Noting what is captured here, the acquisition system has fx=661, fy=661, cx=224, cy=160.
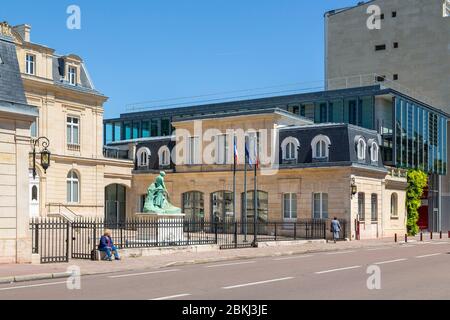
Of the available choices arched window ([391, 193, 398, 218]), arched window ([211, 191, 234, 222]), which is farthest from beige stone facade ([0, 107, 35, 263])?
arched window ([391, 193, 398, 218])

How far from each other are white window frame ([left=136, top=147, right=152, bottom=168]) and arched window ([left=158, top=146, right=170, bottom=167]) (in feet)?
4.17

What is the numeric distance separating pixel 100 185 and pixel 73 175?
2403mm

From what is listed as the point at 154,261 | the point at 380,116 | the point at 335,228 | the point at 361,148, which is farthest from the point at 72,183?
the point at 154,261

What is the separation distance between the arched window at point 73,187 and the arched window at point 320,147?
56.2 feet

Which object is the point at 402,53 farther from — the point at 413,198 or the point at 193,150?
the point at 193,150

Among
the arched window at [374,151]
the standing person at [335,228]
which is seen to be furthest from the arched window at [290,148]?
the standing person at [335,228]

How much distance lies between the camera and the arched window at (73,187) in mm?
46625

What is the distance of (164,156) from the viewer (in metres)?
49.1

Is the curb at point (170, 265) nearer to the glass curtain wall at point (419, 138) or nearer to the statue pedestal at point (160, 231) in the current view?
the statue pedestal at point (160, 231)

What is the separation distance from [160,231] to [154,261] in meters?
5.61

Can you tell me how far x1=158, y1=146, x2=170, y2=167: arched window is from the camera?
48875 millimetres
